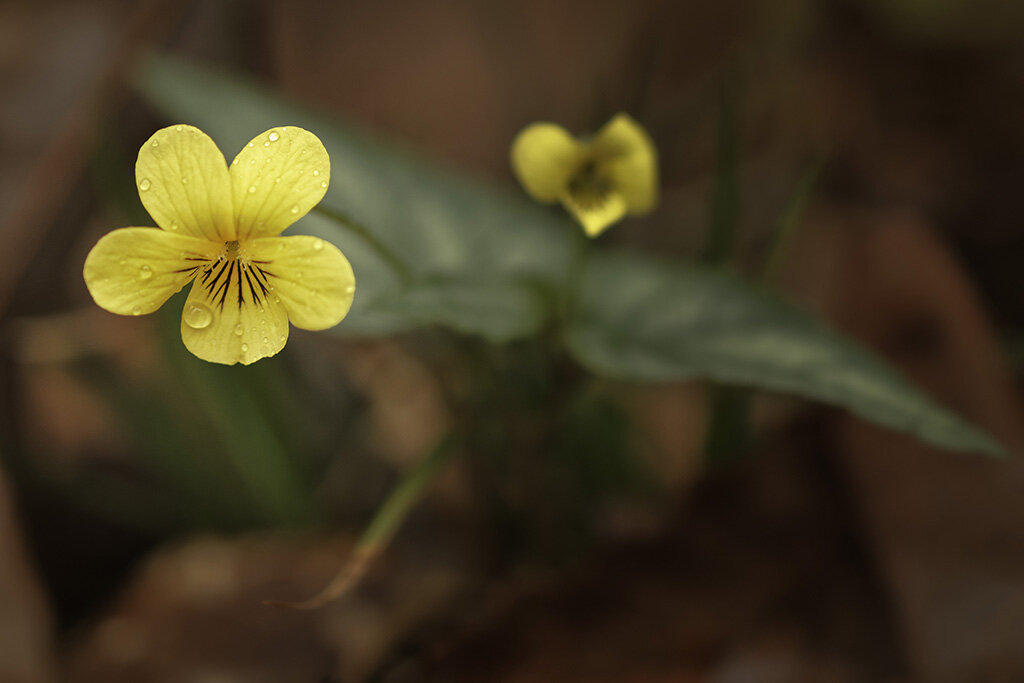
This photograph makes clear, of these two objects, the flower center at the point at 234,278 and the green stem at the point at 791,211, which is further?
the green stem at the point at 791,211

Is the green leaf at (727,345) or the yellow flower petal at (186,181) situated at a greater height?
the yellow flower petal at (186,181)

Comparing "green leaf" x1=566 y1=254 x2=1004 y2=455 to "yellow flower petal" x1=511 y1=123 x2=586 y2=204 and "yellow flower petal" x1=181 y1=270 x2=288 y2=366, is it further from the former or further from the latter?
"yellow flower petal" x1=181 y1=270 x2=288 y2=366

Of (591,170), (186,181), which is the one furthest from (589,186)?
(186,181)

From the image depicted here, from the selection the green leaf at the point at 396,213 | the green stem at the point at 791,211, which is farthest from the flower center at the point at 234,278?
the green stem at the point at 791,211

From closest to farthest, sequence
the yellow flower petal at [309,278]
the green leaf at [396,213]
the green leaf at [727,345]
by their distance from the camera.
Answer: the yellow flower petal at [309,278], the green leaf at [727,345], the green leaf at [396,213]

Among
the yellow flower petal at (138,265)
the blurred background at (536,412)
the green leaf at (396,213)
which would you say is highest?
the yellow flower petal at (138,265)

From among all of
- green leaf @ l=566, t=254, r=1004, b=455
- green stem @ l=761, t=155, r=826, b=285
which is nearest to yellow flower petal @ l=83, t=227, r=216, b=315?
green leaf @ l=566, t=254, r=1004, b=455

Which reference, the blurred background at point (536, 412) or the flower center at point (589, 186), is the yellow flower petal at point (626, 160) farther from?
the blurred background at point (536, 412)
